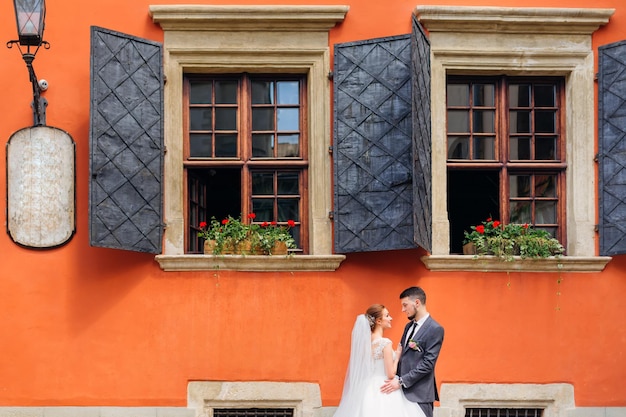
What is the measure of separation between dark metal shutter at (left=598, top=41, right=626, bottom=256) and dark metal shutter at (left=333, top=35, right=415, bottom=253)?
1.82 meters

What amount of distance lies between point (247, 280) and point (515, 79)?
3.13 metres

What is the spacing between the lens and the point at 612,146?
34.6 ft

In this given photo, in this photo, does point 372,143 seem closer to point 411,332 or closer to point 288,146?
point 288,146

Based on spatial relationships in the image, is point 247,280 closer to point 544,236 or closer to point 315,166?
point 315,166

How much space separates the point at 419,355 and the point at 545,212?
2214 millimetres

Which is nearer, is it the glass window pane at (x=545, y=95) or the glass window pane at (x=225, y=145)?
the glass window pane at (x=225, y=145)

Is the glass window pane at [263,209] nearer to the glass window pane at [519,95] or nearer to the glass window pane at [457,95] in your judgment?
the glass window pane at [457,95]

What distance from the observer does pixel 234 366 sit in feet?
Answer: 33.8

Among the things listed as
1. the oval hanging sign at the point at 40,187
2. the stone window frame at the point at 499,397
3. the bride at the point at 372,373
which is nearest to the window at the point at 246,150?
the oval hanging sign at the point at 40,187

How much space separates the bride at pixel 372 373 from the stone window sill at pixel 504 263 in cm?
82

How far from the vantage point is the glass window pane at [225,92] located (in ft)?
35.2

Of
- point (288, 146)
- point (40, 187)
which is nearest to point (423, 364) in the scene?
point (288, 146)

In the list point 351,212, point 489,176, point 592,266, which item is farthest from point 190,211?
point 592,266

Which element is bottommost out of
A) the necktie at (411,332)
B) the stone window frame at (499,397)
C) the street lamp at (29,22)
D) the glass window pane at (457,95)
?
the stone window frame at (499,397)
